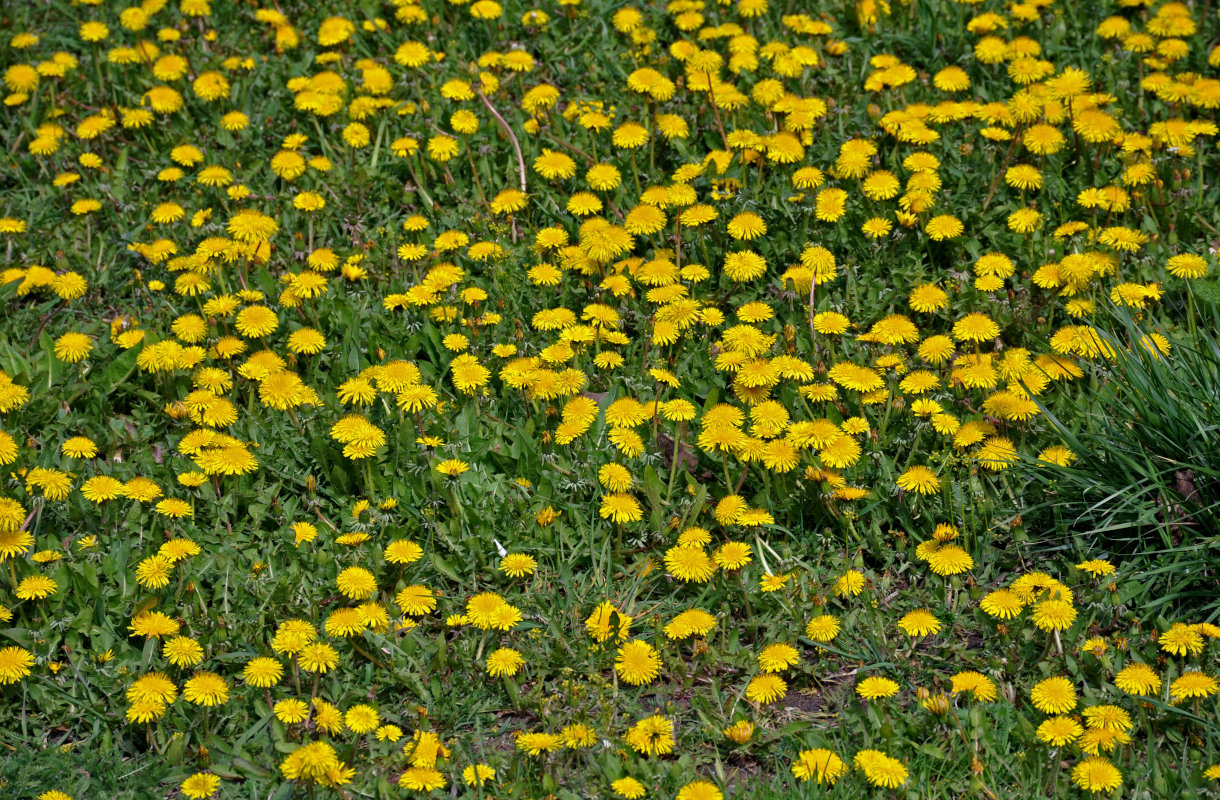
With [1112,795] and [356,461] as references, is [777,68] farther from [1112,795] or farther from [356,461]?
[1112,795]

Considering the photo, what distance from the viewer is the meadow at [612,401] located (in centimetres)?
318

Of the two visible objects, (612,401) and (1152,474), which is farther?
(612,401)

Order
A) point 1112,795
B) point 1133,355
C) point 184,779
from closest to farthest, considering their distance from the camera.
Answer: point 1112,795, point 184,779, point 1133,355

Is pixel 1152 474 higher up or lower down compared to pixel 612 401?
higher up

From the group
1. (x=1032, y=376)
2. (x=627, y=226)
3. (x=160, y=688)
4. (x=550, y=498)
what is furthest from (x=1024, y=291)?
(x=160, y=688)

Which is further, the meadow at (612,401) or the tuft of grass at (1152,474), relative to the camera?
the tuft of grass at (1152,474)

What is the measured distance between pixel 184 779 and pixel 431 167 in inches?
113

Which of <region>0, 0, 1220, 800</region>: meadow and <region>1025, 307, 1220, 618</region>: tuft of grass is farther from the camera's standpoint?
<region>1025, 307, 1220, 618</region>: tuft of grass

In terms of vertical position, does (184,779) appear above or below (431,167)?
below

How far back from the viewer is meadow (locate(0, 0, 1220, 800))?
318 cm

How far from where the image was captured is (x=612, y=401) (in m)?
4.16

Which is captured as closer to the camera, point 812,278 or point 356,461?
point 356,461

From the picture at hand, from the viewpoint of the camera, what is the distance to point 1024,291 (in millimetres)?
4441

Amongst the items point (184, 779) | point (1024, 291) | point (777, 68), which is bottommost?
point (184, 779)
